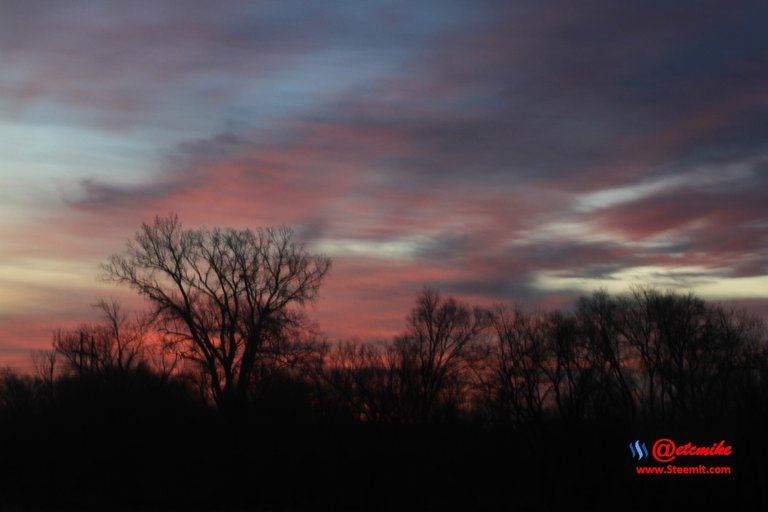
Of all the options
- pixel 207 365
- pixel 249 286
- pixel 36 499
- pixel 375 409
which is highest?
pixel 249 286

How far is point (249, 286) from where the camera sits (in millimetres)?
53500

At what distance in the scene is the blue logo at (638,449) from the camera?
2156cm

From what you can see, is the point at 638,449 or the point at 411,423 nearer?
the point at 638,449

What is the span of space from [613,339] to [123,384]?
3965 centimetres

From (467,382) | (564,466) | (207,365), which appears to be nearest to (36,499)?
(207,365)

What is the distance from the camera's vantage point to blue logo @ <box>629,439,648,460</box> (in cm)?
2156

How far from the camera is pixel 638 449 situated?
21688 millimetres

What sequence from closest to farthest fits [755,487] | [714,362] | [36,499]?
[755,487] → [36,499] → [714,362]

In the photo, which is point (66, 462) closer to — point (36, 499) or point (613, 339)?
point (36, 499)

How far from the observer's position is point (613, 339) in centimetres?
6738

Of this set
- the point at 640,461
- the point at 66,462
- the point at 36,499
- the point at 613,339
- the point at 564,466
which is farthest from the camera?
the point at 613,339

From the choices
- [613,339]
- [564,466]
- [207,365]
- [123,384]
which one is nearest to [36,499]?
[123,384]

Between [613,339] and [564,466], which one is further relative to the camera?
[613,339]

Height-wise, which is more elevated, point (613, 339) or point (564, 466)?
point (613, 339)
